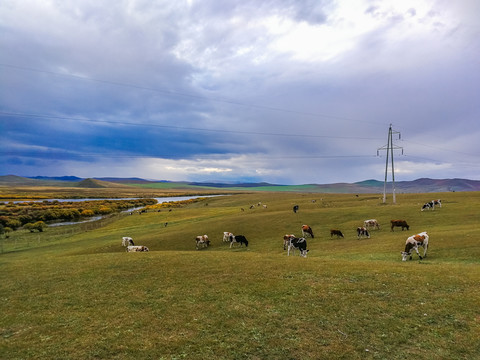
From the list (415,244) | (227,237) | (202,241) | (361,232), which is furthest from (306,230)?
(415,244)

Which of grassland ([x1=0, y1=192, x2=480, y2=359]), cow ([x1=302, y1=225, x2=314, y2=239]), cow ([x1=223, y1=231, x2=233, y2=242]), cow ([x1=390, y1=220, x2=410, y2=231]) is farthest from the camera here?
cow ([x1=223, y1=231, x2=233, y2=242])

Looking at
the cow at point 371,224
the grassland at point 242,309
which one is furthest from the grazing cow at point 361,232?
the grassland at point 242,309

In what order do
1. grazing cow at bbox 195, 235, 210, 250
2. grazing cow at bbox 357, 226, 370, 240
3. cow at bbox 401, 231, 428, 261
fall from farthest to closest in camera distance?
grazing cow at bbox 195, 235, 210, 250
grazing cow at bbox 357, 226, 370, 240
cow at bbox 401, 231, 428, 261

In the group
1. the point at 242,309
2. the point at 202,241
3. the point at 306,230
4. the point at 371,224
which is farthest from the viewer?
the point at 371,224

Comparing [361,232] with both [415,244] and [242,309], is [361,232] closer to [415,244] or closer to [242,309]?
[415,244]

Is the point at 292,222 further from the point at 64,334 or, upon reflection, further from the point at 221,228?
the point at 64,334

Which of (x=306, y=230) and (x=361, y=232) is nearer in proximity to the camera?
(x=361, y=232)

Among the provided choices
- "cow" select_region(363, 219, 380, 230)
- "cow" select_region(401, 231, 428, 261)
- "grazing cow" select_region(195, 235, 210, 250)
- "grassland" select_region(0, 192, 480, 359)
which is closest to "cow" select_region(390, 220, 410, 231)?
"cow" select_region(363, 219, 380, 230)

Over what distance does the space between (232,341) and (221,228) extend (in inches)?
1299

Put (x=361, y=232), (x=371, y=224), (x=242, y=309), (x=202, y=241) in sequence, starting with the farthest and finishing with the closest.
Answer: (x=371, y=224) < (x=202, y=241) < (x=361, y=232) < (x=242, y=309)

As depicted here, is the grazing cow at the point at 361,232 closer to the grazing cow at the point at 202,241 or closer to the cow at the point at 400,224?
the cow at the point at 400,224

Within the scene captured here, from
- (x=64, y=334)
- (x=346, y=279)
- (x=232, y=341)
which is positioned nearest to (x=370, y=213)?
(x=346, y=279)

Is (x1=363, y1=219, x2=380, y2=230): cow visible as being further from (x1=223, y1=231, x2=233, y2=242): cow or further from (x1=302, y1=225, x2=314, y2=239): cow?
(x1=223, y1=231, x2=233, y2=242): cow

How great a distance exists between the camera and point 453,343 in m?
8.78
